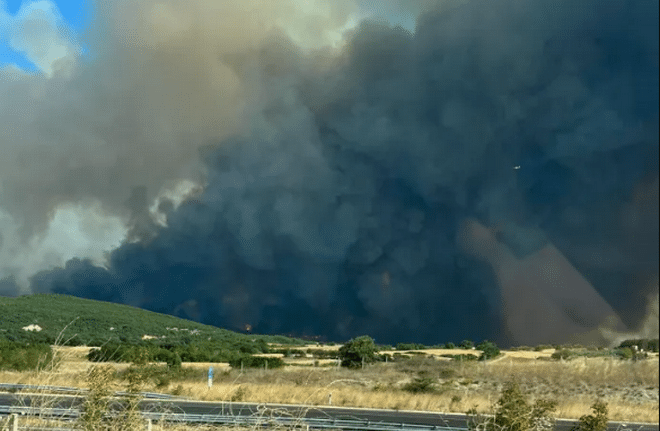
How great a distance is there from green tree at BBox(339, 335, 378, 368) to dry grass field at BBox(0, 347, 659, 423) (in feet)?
7.37

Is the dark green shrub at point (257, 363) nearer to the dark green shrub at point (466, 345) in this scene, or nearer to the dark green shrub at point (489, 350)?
the dark green shrub at point (489, 350)

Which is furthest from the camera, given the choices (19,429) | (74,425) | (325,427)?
(325,427)

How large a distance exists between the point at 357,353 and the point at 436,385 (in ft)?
77.5

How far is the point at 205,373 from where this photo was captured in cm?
5472

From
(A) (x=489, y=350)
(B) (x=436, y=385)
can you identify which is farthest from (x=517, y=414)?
(A) (x=489, y=350)

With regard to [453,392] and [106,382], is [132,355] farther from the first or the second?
[453,392]

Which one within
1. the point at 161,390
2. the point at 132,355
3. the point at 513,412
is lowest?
the point at 513,412

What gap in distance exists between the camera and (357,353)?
76.4 meters

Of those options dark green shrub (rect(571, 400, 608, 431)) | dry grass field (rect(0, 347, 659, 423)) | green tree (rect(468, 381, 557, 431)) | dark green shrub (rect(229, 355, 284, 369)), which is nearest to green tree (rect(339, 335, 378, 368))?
dry grass field (rect(0, 347, 659, 423))

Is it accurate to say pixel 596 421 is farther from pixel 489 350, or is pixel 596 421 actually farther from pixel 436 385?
pixel 489 350

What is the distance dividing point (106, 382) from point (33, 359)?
47558 mm

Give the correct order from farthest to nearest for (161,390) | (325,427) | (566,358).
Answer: (566,358), (161,390), (325,427)

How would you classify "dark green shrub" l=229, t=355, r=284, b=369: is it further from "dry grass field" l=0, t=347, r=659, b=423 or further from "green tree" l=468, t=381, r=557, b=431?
"green tree" l=468, t=381, r=557, b=431

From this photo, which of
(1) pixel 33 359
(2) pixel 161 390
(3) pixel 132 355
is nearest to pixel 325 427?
(3) pixel 132 355
